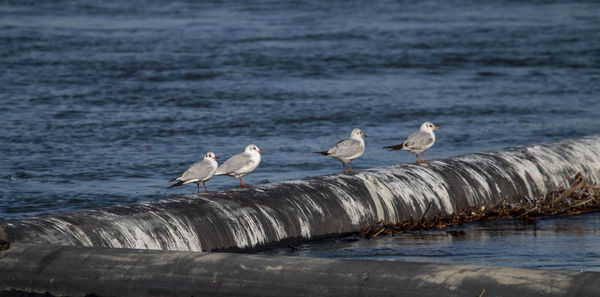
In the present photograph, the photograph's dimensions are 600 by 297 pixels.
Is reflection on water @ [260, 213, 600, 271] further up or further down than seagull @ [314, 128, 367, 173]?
further down

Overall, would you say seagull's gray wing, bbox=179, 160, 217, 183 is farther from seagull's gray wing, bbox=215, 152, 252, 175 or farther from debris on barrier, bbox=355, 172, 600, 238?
debris on barrier, bbox=355, 172, 600, 238

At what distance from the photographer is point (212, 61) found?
25.8 m

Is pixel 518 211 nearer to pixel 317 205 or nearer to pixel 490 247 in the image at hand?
pixel 490 247

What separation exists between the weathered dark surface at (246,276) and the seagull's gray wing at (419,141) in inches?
199

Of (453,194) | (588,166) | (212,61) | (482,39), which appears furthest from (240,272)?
(482,39)

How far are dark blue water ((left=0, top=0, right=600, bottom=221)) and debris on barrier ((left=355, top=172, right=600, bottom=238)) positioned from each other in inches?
129

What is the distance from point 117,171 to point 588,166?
19.9 ft

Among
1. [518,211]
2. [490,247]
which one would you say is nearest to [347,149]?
[518,211]

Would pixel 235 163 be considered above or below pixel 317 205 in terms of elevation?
above

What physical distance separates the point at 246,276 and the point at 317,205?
3372mm

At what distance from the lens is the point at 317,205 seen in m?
8.21

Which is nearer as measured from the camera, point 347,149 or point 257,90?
point 347,149

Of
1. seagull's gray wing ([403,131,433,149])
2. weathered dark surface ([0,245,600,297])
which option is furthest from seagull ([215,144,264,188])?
weathered dark surface ([0,245,600,297])

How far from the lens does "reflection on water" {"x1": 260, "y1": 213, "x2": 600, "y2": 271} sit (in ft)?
24.2
